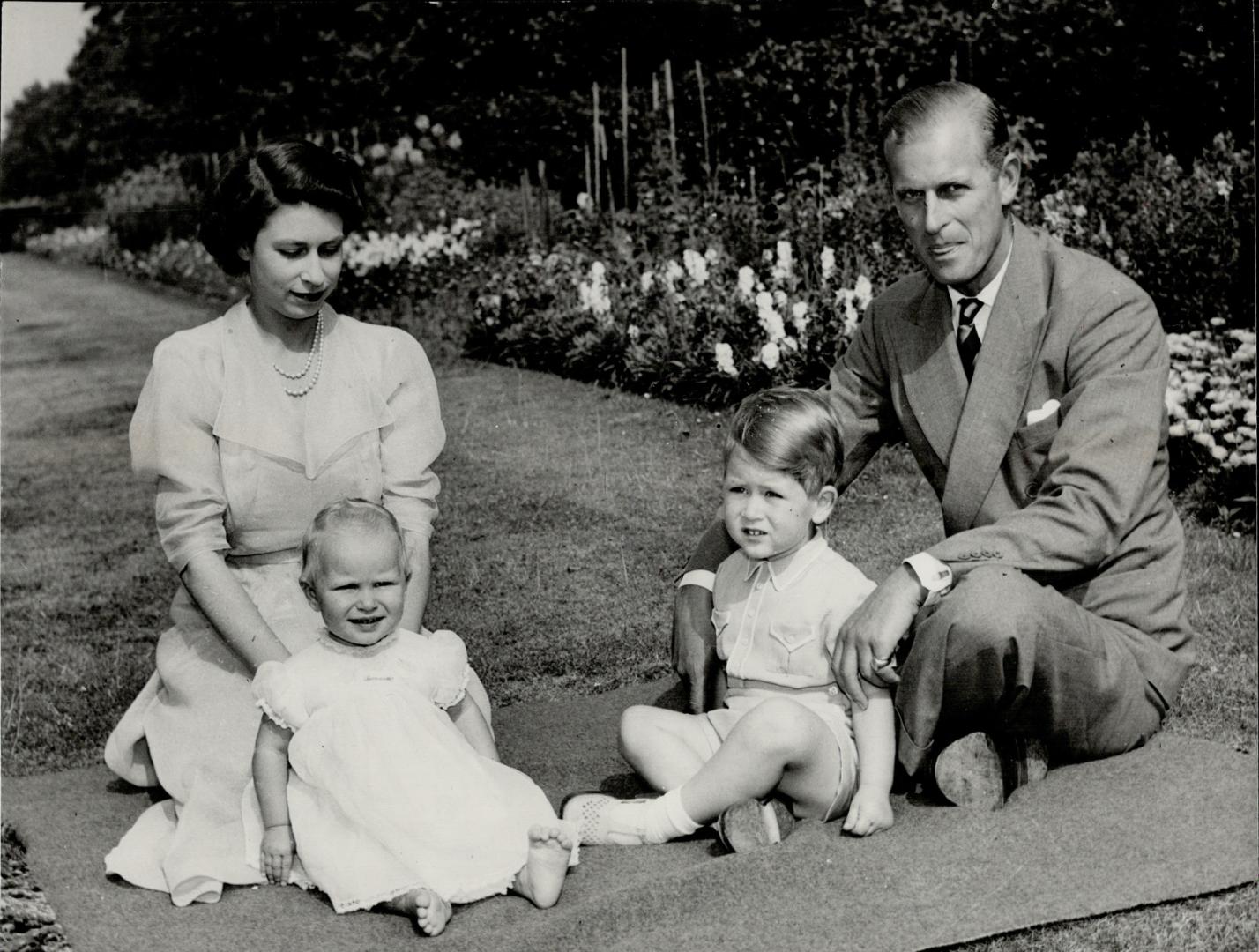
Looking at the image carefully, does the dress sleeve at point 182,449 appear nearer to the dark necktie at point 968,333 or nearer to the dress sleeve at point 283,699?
the dress sleeve at point 283,699

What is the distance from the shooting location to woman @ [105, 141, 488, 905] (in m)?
3.34

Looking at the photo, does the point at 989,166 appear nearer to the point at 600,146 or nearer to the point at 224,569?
the point at 224,569

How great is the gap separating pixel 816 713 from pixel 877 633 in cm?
27

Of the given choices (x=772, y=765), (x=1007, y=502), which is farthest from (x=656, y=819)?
(x=1007, y=502)

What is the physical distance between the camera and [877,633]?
2.98 m

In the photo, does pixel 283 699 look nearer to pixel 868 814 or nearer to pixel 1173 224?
pixel 868 814

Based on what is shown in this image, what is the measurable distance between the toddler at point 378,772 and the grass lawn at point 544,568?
1.26 m

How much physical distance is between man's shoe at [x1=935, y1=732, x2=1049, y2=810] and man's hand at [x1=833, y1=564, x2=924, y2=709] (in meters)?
0.21

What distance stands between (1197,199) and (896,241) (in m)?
1.40

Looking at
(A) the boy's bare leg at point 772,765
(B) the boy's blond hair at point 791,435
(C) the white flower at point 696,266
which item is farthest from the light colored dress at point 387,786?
(C) the white flower at point 696,266

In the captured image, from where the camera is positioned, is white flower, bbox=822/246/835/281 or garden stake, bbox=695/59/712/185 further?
garden stake, bbox=695/59/712/185

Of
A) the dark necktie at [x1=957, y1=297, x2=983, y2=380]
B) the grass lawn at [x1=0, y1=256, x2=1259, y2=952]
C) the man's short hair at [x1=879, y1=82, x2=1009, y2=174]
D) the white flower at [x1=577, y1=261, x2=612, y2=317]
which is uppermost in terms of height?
the man's short hair at [x1=879, y1=82, x2=1009, y2=174]

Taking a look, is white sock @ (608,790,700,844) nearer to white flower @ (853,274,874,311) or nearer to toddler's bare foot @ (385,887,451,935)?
toddler's bare foot @ (385,887,451,935)

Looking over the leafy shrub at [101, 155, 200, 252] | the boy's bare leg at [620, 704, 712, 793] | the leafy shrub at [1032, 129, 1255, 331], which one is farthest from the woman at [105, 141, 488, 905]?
the leafy shrub at [101, 155, 200, 252]
